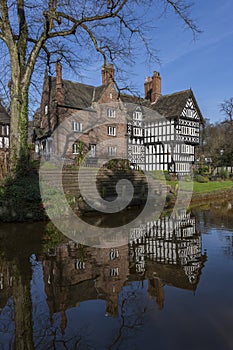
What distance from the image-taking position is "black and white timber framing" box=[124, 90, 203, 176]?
32250 mm

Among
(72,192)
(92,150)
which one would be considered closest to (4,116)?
(92,150)

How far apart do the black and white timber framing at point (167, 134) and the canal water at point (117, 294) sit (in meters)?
25.6

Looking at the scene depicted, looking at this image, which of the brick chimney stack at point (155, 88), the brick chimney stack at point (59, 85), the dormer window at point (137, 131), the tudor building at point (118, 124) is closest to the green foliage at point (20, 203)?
the tudor building at point (118, 124)

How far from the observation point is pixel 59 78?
28.0 metres

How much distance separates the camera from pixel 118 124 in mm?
32062

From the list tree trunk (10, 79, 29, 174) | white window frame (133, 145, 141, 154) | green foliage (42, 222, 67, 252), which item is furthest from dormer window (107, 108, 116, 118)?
green foliage (42, 222, 67, 252)

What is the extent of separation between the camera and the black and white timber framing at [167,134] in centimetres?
3225

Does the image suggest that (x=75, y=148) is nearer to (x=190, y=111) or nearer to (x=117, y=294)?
(x=190, y=111)

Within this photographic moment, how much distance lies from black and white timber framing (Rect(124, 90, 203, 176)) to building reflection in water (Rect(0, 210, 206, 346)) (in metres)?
25.4

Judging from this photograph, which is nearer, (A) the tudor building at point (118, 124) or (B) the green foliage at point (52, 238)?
(B) the green foliage at point (52, 238)

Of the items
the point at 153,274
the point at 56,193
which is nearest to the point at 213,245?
the point at 153,274

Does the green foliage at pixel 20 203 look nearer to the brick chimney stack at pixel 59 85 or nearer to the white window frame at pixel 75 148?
the white window frame at pixel 75 148

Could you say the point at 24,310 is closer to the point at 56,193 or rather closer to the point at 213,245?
the point at 213,245

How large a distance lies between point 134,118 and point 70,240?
93.0ft
